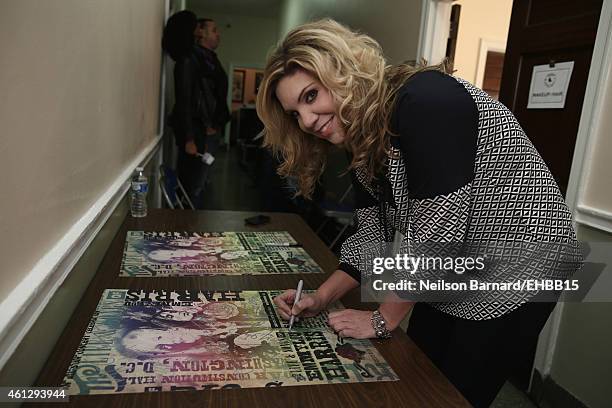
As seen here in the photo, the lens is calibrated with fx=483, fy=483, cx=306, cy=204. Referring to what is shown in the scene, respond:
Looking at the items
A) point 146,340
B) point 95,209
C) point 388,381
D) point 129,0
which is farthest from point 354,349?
point 129,0

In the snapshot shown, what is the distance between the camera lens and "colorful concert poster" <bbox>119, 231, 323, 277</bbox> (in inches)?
54.5

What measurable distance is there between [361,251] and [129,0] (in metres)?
1.41

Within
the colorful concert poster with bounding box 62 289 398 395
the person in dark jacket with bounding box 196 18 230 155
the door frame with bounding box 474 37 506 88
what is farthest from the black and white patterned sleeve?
the door frame with bounding box 474 37 506 88

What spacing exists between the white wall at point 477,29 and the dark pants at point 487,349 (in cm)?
424

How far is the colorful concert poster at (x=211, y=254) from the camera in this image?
54.5 inches

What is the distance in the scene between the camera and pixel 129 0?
1895 millimetres

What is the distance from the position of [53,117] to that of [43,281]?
1.03ft

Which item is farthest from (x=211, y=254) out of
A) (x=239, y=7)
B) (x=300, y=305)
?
(x=239, y=7)

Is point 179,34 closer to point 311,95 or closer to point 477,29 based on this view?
point 311,95

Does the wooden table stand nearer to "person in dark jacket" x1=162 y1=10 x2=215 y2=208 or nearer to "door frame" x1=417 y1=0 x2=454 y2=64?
"door frame" x1=417 y1=0 x2=454 y2=64

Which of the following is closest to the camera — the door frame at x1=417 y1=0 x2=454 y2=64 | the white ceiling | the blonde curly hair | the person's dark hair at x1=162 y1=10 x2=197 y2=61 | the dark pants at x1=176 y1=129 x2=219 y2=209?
the blonde curly hair

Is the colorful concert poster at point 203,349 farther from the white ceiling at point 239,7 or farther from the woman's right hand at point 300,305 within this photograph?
the white ceiling at point 239,7

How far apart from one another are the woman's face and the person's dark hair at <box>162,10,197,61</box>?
9.26 feet

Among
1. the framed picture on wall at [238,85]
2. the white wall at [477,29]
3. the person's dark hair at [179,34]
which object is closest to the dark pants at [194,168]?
the person's dark hair at [179,34]
